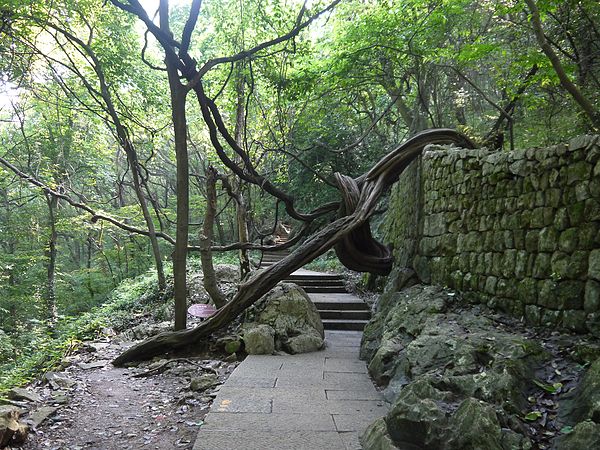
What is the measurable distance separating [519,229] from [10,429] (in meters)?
4.06

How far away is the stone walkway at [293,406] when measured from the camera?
8.58 ft

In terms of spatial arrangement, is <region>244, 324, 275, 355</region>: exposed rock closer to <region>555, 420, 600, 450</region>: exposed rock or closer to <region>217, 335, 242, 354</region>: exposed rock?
<region>217, 335, 242, 354</region>: exposed rock

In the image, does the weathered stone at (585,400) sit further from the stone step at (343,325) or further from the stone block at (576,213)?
the stone step at (343,325)

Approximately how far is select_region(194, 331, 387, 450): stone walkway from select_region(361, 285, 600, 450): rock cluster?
0.30m

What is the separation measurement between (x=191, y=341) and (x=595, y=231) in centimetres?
463

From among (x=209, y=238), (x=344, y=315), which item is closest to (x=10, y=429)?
(x=209, y=238)

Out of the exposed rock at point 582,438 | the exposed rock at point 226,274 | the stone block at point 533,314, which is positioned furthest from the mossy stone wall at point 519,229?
the exposed rock at point 226,274

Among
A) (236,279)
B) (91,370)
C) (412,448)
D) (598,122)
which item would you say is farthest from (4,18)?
(598,122)

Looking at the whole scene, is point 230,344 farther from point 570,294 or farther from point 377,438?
point 570,294

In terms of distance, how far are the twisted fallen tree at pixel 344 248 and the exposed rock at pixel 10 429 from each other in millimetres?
2338

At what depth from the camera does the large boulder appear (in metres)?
5.05

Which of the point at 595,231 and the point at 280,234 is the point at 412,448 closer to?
the point at 595,231

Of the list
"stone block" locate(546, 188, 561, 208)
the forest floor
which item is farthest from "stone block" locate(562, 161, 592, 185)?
the forest floor

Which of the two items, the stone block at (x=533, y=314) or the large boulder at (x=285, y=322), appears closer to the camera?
the stone block at (x=533, y=314)
